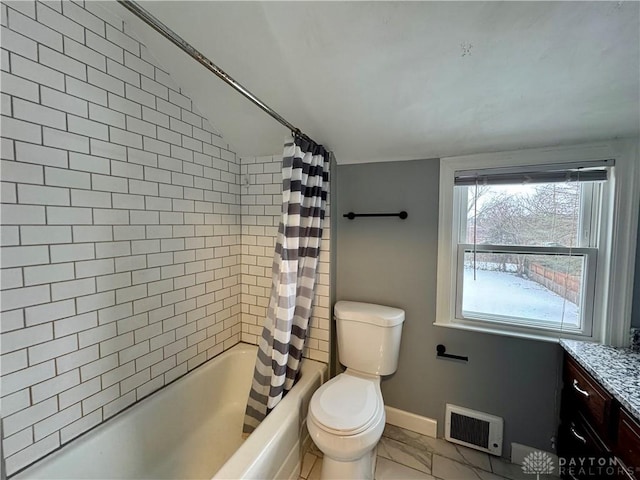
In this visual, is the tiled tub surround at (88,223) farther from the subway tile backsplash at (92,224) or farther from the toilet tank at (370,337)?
the toilet tank at (370,337)

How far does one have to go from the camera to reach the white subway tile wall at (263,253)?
182cm

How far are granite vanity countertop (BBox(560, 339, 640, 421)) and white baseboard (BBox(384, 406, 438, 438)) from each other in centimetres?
96

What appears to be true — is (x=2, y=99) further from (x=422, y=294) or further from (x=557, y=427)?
(x=557, y=427)

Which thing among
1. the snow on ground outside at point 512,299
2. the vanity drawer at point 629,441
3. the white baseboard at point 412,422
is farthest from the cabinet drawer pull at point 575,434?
the white baseboard at point 412,422

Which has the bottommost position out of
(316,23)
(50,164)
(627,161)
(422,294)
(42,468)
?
(42,468)

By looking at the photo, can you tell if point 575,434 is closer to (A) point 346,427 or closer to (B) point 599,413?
(B) point 599,413

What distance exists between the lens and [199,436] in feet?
5.25

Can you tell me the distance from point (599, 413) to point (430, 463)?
3.03 ft

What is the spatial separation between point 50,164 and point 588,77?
2.17 metres

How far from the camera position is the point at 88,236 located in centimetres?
112

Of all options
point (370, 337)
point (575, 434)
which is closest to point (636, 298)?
point (575, 434)

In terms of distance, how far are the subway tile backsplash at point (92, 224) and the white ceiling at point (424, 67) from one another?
0.28 metres

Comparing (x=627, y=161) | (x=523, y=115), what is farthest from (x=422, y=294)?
(x=627, y=161)

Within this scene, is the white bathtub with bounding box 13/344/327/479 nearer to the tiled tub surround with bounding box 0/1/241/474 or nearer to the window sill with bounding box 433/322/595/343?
the tiled tub surround with bounding box 0/1/241/474
